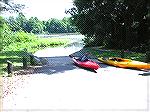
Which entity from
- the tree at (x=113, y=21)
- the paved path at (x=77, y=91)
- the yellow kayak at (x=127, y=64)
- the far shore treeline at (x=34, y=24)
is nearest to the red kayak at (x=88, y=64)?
the paved path at (x=77, y=91)

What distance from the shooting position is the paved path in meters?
11.8

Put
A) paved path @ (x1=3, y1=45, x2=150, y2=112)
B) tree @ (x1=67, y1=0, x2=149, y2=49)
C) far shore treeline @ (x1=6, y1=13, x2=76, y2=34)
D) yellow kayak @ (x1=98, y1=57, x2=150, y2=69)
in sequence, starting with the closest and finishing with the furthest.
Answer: paved path @ (x1=3, y1=45, x2=150, y2=112) < yellow kayak @ (x1=98, y1=57, x2=150, y2=69) < far shore treeline @ (x1=6, y1=13, x2=76, y2=34) < tree @ (x1=67, y1=0, x2=149, y2=49)

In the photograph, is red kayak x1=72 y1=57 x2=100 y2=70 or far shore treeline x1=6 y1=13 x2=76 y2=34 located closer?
red kayak x1=72 y1=57 x2=100 y2=70

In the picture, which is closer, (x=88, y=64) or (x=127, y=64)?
(x=88, y=64)

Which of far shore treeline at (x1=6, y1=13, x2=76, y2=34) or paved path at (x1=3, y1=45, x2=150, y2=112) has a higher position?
far shore treeline at (x1=6, y1=13, x2=76, y2=34)

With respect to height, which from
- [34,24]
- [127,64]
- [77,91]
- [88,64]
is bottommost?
[77,91]

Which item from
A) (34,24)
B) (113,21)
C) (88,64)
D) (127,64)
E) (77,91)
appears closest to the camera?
(77,91)

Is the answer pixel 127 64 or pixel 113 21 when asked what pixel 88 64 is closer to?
pixel 127 64

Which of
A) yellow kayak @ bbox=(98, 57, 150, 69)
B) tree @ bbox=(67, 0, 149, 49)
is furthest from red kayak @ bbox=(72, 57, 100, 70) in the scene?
tree @ bbox=(67, 0, 149, 49)

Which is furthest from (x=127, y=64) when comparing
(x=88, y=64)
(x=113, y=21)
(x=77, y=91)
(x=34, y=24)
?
(x=113, y=21)

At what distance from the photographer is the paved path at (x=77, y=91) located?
38.8 feet

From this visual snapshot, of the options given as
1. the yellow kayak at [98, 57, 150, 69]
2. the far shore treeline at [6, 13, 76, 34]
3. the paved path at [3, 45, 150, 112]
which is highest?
the far shore treeline at [6, 13, 76, 34]

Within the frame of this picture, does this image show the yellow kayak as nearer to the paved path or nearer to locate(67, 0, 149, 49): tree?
the paved path

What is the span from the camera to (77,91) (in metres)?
14.4
